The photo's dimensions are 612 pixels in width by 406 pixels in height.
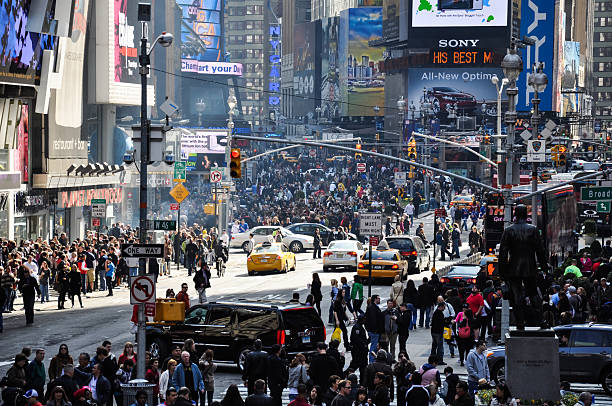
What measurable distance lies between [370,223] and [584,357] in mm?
11586

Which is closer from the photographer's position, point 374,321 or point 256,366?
point 256,366

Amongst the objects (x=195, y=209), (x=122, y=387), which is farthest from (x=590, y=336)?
(x=195, y=209)

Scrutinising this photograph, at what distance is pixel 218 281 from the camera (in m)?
46.5

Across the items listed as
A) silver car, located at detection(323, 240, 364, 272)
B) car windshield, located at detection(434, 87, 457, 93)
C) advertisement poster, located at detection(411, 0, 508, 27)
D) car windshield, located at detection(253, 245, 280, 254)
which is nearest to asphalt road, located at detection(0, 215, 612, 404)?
silver car, located at detection(323, 240, 364, 272)

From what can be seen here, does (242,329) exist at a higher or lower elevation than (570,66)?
lower

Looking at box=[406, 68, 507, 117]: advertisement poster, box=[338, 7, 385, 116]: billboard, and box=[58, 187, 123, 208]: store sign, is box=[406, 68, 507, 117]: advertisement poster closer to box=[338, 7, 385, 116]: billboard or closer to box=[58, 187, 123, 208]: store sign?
box=[338, 7, 385, 116]: billboard

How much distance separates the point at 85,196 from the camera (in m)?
61.2

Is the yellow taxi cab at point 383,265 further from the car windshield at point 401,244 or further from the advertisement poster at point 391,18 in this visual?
the advertisement poster at point 391,18

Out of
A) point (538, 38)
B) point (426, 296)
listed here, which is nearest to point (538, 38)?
point (538, 38)

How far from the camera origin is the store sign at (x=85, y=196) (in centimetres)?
5809

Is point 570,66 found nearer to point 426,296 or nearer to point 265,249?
point 265,249

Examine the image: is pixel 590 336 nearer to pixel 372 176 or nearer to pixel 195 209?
pixel 195 209

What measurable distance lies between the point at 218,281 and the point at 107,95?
22316mm

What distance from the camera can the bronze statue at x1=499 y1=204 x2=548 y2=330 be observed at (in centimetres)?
1834
